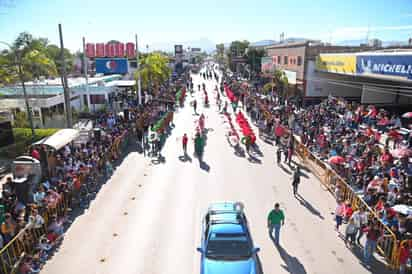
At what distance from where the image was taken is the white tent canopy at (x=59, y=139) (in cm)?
1497

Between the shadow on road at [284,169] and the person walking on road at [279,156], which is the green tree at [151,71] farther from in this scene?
the shadow on road at [284,169]

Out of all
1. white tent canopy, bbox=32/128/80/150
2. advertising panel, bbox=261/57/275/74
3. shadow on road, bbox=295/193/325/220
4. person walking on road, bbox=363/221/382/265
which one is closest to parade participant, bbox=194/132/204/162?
white tent canopy, bbox=32/128/80/150

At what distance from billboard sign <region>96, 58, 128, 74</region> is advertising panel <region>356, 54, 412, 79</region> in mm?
34362

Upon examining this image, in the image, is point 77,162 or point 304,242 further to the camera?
point 77,162

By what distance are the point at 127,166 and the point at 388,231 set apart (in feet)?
41.1

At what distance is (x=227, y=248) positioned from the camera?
8312 millimetres

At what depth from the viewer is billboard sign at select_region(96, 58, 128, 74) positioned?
1892 inches

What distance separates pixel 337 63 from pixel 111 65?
3306 cm

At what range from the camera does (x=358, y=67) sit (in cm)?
2525

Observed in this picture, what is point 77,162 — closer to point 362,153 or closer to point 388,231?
point 388,231

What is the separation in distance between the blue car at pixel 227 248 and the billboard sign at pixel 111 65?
43.4 metres

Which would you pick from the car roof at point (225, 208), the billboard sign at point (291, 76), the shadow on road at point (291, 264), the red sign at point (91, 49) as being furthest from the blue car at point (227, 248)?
the red sign at point (91, 49)

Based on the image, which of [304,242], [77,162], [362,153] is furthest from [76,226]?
[362,153]

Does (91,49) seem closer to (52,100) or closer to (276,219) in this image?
(52,100)
